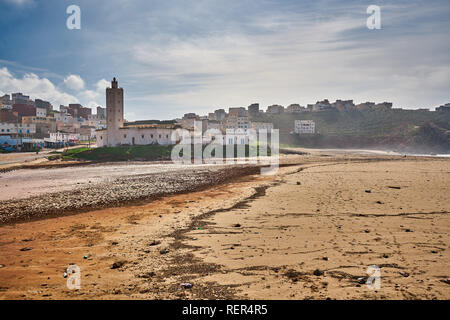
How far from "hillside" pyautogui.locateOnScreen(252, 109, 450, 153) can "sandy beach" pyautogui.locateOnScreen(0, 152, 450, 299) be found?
89.0m

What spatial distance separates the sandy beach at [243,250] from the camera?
5297 millimetres

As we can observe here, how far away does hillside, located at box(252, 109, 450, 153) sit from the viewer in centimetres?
8854

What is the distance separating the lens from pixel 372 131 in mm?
110938

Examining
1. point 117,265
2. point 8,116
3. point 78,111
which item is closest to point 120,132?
point 8,116

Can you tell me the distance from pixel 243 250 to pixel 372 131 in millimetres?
121641

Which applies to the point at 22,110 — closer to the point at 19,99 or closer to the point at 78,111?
the point at 19,99

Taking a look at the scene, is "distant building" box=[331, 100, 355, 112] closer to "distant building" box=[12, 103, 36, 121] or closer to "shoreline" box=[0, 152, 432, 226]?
"distant building" box=[12, 103, 36, 121]

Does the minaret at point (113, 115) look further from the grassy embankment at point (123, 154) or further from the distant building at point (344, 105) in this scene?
the distant building at point (344, 105)

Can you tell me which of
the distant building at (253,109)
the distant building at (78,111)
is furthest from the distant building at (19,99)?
the distant building at (253,109)

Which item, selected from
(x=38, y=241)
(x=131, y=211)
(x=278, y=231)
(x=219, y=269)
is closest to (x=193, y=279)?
(x=219, y=269)
